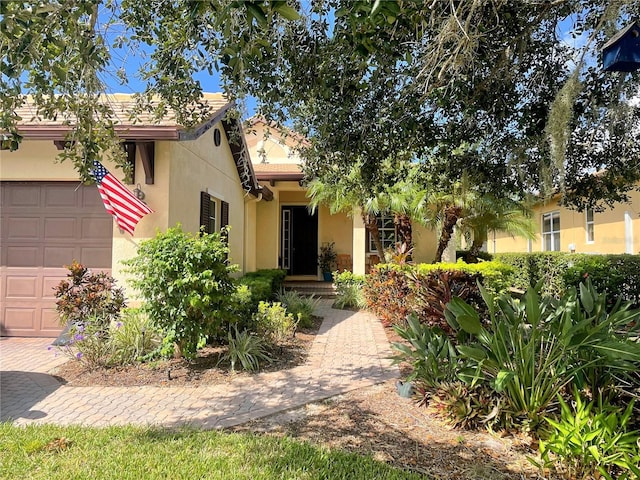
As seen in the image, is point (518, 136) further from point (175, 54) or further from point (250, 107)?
point (175, 54)

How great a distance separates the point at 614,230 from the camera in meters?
12.8

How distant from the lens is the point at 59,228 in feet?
23.6

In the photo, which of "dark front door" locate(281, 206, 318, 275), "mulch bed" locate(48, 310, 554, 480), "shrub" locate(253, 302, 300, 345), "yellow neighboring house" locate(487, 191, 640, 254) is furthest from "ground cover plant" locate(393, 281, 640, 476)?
"dark front door" locate(281, 206, 318, 275)

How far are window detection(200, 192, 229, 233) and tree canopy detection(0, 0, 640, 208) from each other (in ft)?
13.7

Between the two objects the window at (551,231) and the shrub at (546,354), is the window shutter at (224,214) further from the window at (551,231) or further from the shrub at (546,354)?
the window at (551,231)

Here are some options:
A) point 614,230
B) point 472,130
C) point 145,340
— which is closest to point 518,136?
point 472,130

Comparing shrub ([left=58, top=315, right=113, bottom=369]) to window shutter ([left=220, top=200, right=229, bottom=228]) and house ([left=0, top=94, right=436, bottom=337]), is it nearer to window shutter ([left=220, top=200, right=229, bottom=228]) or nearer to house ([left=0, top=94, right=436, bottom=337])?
house ([left=0, top=94, right=436, bottom=337])

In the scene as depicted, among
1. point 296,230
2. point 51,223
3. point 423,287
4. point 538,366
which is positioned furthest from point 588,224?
point 51,223

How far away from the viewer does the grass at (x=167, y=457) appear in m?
2.93

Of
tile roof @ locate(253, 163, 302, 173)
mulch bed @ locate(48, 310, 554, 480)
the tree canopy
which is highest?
tile roof @ locate(253, 163, 302, 173)

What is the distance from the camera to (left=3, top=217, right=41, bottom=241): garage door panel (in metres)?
7.20

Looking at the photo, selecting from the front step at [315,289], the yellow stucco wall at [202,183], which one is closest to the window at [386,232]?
the front step at [315,289]

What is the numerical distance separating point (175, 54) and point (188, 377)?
4080mm

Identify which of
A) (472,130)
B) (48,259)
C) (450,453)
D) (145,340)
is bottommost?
(450,453)
